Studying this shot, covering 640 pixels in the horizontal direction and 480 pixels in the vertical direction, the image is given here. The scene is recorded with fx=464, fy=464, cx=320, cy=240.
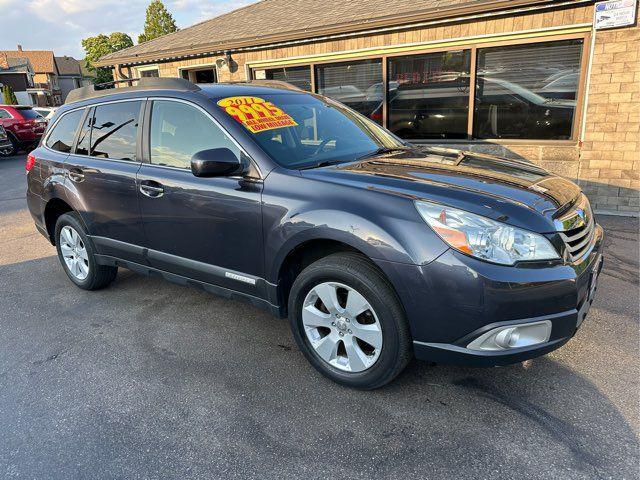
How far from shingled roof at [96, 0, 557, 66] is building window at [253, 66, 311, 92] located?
603 millimetres

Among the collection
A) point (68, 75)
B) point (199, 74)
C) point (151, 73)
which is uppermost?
point (68, 75)

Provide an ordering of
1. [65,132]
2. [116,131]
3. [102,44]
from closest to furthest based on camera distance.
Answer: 1. [116,131]
2. [65,132]
3. [102,44]

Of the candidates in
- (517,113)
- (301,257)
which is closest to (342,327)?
(301,257)

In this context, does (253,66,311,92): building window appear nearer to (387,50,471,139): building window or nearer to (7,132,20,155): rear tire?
(387,50,471,139): building window

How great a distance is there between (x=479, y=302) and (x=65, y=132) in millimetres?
4084

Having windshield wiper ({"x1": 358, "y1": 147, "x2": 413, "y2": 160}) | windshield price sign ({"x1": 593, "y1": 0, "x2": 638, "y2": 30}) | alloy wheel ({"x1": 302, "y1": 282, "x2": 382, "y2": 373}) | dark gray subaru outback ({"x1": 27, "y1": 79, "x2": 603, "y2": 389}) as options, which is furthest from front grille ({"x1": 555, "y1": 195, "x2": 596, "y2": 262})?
windshield price sign ({"x1": 593, "y1": 0, "x2": 638, "y2": 30})

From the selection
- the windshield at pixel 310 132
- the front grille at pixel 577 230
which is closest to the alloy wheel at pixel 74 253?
the windshield at pixel 310 132

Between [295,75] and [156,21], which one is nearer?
[295,75]

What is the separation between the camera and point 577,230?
261 centimetres

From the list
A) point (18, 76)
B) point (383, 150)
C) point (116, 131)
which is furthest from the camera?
point (18, 76)

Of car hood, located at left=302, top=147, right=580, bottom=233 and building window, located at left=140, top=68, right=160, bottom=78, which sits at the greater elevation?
building window, located at left=140, top=68, right=160, bottom=78

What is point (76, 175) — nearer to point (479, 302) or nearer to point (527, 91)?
point (479, 302)

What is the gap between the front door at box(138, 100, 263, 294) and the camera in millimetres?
3004

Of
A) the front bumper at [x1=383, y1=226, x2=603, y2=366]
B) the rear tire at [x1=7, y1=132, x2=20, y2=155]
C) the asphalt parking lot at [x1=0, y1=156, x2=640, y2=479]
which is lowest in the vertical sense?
the asphalt parking lot at [x1=0, y1=156, x2=640, y2=479]
